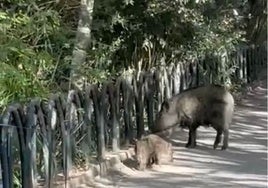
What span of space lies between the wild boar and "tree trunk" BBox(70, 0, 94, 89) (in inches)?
50.7

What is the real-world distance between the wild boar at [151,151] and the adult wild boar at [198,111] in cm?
117

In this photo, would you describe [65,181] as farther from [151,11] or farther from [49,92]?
[151,11]

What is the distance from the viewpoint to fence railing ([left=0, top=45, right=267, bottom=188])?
22.1ft

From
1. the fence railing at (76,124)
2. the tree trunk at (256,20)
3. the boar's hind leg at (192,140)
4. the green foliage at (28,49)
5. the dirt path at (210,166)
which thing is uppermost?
the tree trunk at (256,20)

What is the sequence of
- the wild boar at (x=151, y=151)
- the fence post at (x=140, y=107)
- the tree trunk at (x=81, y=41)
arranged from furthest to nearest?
the fence post at (x=140, y=107) < the tree trunk at (x=81, y=41) < the wild boar at (x=151, y=151)

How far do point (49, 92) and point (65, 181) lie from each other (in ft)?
5.25

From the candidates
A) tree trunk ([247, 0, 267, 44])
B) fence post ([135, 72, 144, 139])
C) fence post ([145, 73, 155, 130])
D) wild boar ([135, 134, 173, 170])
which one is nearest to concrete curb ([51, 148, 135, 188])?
wild boar ([135, 134, 173, 170])

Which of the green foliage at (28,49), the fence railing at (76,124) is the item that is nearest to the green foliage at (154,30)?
the fence railing at (76,124)

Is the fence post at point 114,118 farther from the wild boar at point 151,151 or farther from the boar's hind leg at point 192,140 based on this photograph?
the boar's hind leg at point 192,140

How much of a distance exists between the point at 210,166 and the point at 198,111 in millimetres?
1538

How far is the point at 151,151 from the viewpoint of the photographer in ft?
30.5

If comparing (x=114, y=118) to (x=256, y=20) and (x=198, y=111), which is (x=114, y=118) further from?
(x=256, y=20)

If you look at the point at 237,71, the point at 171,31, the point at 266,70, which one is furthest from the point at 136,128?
the point at 266,70

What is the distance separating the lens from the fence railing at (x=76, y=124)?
22.1 feet
